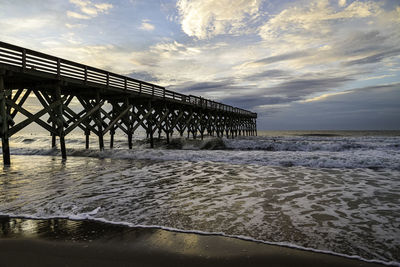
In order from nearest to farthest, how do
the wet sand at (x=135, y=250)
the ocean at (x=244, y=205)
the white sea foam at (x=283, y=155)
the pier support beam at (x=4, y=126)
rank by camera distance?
the wet sand at (x=135, y=250) → the ocean at (x=244, y=205) → the white sea foam at (x=283, y=155) → the pier support beam at (x=4, y=126)

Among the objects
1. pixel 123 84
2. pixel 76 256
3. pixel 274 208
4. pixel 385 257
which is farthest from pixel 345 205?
pixel 123 84

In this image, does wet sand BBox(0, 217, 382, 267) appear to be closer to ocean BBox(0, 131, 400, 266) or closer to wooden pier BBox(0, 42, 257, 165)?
ocean BBox(0, 131, 400, 266)

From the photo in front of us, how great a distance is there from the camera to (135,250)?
7.50 feet

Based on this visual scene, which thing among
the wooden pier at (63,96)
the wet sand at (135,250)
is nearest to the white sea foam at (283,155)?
the wooden pier at (63,96)

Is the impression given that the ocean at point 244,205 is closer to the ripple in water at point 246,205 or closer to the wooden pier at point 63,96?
the ripple in water at point 246,205

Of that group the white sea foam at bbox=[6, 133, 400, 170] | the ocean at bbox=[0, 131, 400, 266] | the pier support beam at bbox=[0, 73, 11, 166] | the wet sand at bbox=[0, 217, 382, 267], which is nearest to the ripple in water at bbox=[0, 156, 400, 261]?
the ocean at bbox=[0, 131, 400, 266]

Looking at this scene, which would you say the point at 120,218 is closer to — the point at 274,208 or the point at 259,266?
the point at 259,266

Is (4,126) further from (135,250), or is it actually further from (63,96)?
(135,250)

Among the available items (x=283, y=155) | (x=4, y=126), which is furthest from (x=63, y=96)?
(x=283, y=155)

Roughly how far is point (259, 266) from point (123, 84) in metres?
14.3

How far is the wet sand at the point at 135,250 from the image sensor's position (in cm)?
205

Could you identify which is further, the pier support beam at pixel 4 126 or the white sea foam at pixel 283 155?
the pier support beam at pixel 4 126

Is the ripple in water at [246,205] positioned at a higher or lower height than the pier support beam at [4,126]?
lower

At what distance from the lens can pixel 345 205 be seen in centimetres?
379
